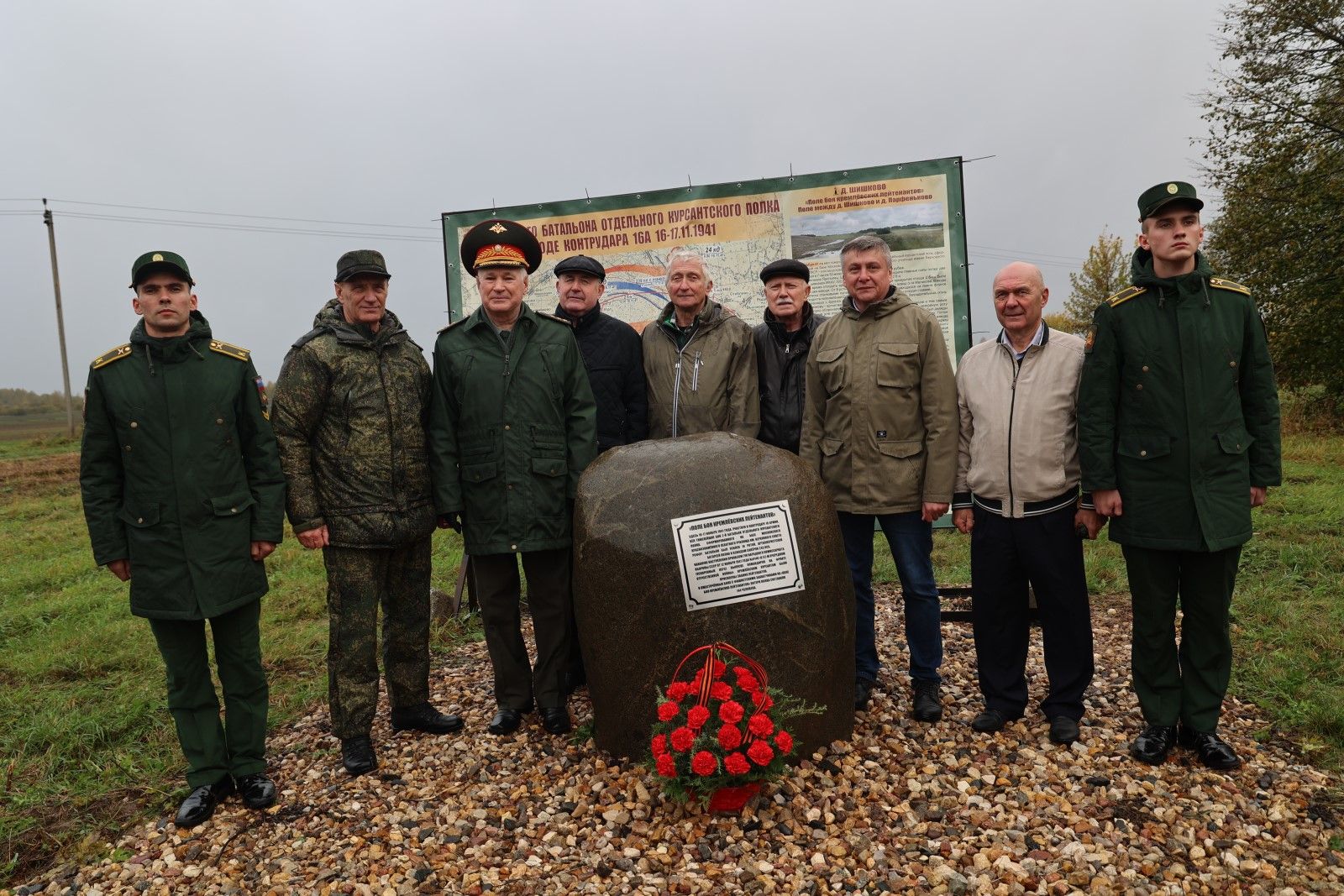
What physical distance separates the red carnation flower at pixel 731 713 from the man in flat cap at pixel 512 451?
140cm

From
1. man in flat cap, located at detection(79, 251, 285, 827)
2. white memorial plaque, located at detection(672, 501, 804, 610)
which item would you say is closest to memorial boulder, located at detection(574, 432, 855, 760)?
white memorial plaque, located at detection(672, 501, 804, 610)

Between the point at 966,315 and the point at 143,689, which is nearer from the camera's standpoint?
the point at 143,689

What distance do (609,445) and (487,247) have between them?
1.34 meters

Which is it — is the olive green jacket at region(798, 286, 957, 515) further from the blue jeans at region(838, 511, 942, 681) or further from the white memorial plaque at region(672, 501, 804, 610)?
the white memorial plaque at region(672, 501, 804, 610)

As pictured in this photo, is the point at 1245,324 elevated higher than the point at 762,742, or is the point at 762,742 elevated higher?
the point at 1245,324

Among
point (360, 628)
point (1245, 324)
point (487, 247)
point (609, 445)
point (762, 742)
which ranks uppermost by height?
point (487, 247)

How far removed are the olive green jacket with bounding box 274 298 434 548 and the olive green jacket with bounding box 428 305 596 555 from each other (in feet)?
0.71

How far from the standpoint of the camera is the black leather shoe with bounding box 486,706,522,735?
14.5 ft

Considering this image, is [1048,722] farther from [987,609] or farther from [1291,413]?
[1291,413]

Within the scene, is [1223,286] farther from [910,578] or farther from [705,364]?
[705,364]

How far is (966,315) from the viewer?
21.8 feet

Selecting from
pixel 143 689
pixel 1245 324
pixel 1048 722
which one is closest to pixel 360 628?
pixel 143 689

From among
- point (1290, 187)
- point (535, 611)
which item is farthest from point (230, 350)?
point (1290, 187)

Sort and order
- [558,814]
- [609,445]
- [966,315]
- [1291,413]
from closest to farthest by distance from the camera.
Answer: [558,814]
[609,445]
[966,315]
[1291,413]
